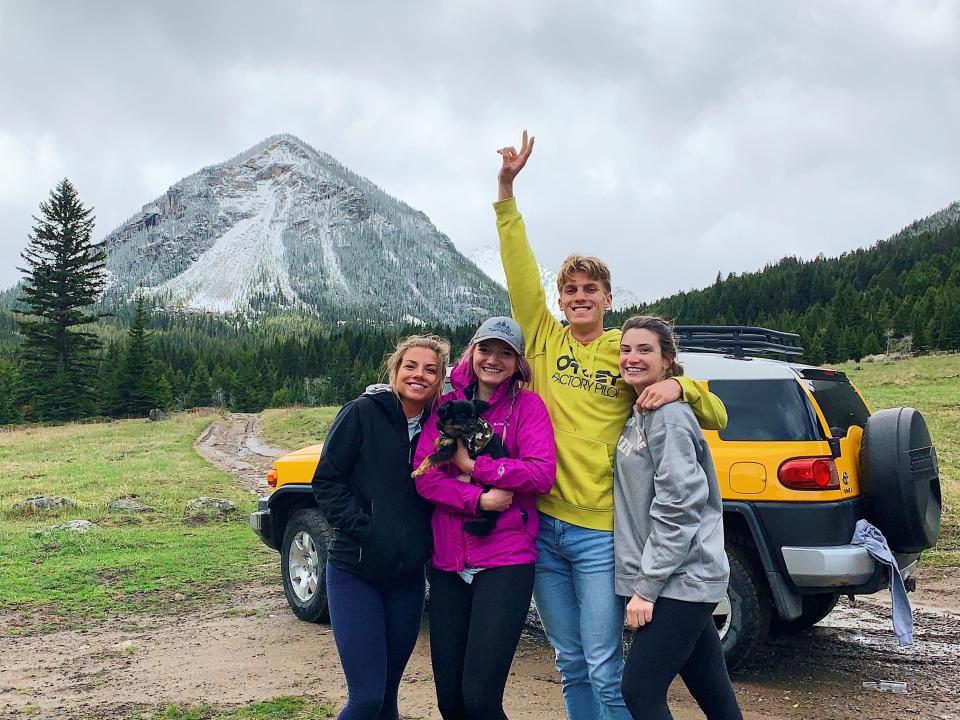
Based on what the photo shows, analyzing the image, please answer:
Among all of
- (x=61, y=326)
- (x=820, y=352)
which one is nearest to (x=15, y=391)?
(x=61, y=326)

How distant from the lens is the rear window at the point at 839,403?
4.60 m

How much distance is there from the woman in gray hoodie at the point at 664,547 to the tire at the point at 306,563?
3375 mm

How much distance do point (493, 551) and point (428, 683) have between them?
2.22m

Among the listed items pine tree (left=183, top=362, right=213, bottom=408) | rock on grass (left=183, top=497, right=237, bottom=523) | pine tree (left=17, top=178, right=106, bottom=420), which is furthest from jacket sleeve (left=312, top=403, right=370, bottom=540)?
pine tree (left=183, top=362, right=213, bottom=408)

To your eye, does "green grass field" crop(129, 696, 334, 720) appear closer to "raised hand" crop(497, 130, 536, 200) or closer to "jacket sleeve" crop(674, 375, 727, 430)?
"jacket sleeve" crop(674, 375, 727, 430)

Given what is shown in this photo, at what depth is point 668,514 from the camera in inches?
98.6

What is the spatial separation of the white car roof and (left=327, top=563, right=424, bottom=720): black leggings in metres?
2.55

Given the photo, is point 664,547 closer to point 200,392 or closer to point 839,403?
point 839,403

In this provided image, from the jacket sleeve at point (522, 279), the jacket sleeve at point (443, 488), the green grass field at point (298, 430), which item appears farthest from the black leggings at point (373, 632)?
the green grass field at point (298, 430)

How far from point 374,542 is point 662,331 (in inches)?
53.7

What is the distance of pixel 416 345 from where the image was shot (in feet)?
10.3

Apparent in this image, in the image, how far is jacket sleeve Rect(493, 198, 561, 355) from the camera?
124 inches

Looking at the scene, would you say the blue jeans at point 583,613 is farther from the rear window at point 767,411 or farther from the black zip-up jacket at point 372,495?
the rear window at point 767,411

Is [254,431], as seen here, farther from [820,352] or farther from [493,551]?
[820,352]
